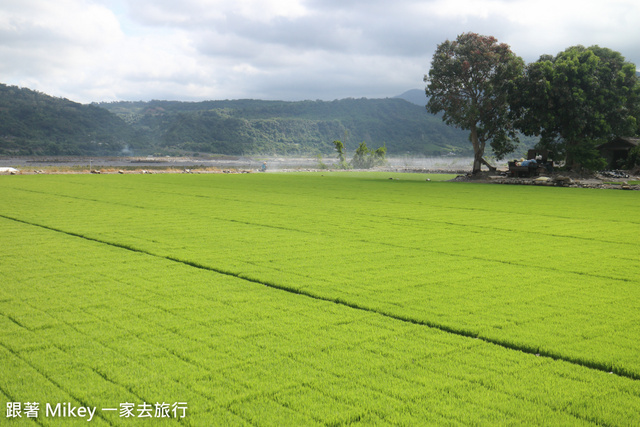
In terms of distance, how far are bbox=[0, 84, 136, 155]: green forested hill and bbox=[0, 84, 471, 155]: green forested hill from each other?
0.19 meters

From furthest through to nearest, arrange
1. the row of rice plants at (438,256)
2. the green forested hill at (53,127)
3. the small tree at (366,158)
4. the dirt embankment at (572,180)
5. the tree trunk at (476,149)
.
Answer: the green forested hill at (53,127), the small tree at (366,158), the tree trunk at (476,149), the dirt embankment at (572,180), the row of rice plants at (438,256)

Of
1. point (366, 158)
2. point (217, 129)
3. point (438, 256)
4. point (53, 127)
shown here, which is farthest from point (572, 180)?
point (217, 129)

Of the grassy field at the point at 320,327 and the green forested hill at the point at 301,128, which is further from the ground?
the green forested hill at the point at 301,128

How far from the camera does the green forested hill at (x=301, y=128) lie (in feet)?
427

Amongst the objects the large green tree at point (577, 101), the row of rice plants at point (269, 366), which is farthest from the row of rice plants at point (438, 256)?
the large green tree at point (577, 101)

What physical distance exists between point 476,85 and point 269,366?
40273 mm

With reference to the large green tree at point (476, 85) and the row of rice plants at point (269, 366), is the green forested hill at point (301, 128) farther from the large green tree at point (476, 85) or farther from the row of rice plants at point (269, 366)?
the row of rice plants at point (269, 366)

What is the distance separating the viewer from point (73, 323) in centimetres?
529

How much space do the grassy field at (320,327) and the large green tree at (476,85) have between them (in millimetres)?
30461

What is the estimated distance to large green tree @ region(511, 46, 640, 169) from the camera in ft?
117

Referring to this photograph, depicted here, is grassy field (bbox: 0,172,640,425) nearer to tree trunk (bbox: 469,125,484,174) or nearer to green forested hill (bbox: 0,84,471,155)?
tree trunk (bbox: 469,125,484,174)

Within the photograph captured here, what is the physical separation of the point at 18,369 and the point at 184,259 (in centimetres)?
430

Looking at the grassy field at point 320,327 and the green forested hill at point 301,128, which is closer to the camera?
the grassy field at point 320,327

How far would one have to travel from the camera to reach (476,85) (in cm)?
4084
